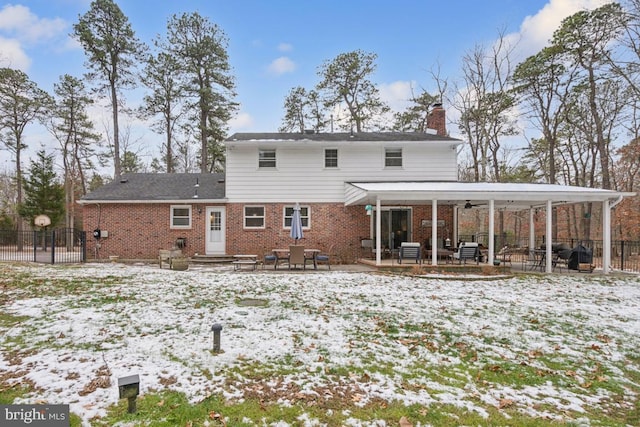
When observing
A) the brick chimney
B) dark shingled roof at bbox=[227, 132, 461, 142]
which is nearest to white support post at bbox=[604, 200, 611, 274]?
dark shingled roof at bbox=[227, 132, 461, 142]

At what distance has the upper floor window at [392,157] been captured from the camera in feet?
53.2

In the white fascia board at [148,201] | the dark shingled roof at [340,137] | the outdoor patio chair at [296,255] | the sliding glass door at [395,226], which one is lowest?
the outdoor patio chair at [296,255]

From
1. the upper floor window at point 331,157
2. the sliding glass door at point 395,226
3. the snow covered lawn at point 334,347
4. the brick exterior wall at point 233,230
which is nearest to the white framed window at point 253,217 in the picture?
the brick exterior wall at point 233,230

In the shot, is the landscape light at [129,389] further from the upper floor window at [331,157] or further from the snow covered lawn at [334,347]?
the upper floor window at [331,157]

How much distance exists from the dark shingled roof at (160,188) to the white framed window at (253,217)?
1420 millimetres

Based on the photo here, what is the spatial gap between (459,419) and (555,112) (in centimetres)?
2526

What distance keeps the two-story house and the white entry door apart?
0.15 ft

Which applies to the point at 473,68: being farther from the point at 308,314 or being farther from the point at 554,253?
the point at 308,314

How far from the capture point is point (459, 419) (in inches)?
126

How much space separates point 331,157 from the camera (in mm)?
16141

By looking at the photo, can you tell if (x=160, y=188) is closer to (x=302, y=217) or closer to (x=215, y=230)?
(x=215, y=230)

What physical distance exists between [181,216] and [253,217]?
347 cm

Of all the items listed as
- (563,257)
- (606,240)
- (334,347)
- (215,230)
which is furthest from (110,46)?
(606,240)

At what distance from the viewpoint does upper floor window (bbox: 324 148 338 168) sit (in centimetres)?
1609
